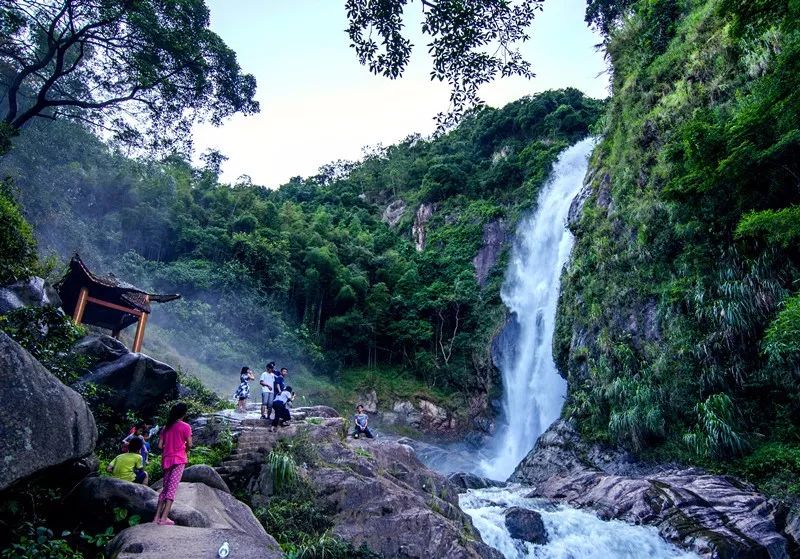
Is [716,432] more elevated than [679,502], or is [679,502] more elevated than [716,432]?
[716,432]

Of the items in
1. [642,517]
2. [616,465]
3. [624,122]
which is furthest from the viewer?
[624,122]

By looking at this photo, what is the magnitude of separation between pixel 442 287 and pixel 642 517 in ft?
77.3

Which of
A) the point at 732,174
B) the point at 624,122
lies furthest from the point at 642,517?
the point at 624,122

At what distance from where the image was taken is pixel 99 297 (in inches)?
607

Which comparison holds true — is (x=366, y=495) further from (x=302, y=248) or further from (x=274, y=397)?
(x=302, y=248)

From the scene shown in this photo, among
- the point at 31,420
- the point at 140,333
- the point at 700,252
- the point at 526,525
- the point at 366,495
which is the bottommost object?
the point at 526,525

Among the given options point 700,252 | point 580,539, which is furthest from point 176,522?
point 700,252

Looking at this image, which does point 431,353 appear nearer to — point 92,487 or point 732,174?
point 732,174

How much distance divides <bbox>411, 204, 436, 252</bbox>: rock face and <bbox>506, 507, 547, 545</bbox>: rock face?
30425 millimetres

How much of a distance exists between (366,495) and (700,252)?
1095 centimetres

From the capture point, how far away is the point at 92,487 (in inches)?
210

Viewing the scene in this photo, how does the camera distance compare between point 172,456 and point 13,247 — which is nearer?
point 172,456

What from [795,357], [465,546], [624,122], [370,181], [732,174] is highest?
[370,181]

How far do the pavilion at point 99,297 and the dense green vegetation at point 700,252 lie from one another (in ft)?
48.0
